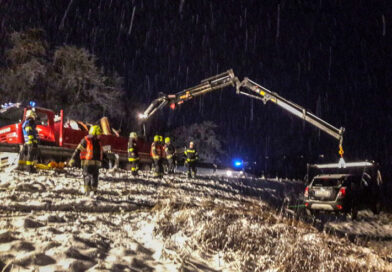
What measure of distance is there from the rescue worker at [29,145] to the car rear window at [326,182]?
367 inches

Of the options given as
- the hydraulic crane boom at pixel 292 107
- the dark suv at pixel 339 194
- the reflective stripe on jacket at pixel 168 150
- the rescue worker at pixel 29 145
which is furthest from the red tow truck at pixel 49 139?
the dark suv at pixel 339 194

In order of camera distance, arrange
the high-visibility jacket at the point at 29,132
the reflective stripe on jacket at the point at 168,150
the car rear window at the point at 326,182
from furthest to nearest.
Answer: the reflective stripe on jacket at the point at 168,150 → the car rear window at the point at 326,182 → the high-visibility jacket at the point at 29,132

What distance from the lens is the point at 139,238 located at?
5109 millimetres

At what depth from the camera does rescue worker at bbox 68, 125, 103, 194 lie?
26.2 ft

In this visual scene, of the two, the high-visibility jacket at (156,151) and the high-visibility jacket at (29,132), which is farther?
the high-visibility jacket at (156,151)

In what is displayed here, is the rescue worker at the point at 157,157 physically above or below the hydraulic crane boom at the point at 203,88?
below

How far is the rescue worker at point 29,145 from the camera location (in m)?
9.45

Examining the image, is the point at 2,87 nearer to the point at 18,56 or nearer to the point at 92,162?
the point at 18,56

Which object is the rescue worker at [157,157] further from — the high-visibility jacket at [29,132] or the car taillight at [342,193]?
the car taillight at [342,193]

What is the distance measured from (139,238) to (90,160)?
3631 millimetres

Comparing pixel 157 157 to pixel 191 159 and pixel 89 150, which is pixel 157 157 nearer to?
pixel 191 159

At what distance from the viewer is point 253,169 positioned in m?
30.7

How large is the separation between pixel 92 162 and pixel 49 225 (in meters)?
3.10

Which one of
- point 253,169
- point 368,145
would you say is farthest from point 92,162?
point 368,145
